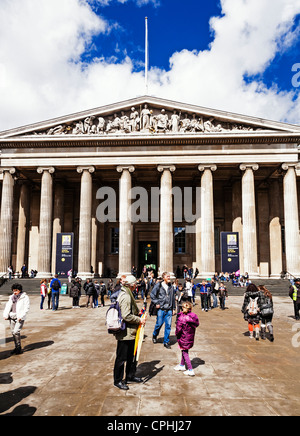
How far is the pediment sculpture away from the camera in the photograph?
27922 millimetres

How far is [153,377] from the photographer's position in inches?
237

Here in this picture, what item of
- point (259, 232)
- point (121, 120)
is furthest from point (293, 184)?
point (121, 120)

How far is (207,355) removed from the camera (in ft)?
25.1

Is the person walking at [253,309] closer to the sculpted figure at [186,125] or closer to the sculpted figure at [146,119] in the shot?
the sculpted figure at [186,125]

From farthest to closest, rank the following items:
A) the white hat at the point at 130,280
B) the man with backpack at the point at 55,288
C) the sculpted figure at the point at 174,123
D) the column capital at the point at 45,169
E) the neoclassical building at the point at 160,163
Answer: the column capital at the point at 45,169
the sculpted figure at the point at 174,123
the neoclassical building at the point at 160,163
the man with backpack at the point at 55,288
the white hat at the point at 130,280

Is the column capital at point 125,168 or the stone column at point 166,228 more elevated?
the column capital at point 125,168

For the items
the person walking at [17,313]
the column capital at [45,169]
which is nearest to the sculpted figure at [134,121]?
the column capital at [45,169]

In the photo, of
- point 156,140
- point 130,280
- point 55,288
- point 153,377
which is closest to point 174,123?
point 156,140

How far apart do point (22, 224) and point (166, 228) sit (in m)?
14.3

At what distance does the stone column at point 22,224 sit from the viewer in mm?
31359

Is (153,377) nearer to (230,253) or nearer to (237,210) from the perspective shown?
(230,253)

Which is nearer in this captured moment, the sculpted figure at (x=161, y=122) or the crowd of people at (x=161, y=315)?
the crowd of people at (x=161, y=315)

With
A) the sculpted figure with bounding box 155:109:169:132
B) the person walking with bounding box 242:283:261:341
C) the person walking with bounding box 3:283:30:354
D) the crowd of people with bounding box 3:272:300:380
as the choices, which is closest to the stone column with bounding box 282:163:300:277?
the sculpted figure with bounding box 155:109:169:132

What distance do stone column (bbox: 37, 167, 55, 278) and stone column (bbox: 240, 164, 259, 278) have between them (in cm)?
1661
